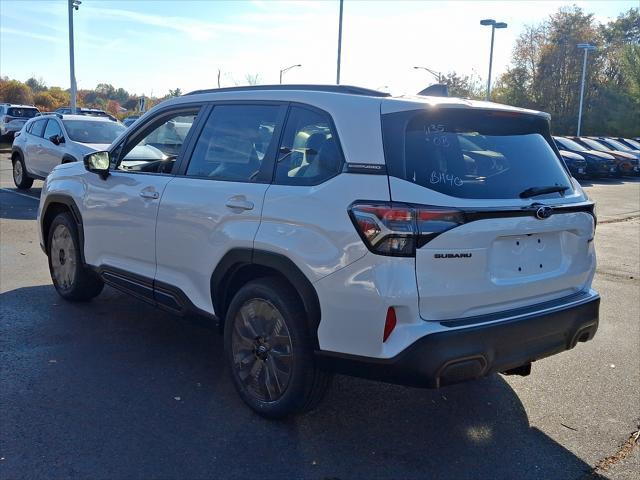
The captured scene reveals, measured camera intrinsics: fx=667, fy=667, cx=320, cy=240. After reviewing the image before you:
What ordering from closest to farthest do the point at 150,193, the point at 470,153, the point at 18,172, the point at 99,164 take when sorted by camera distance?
the point at 470,153, the point at 150,193, the point at 99,164, the point at 18,172

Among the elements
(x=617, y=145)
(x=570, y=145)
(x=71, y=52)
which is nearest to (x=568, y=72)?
(x=617, y=145)

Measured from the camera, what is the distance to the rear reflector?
10.6ft

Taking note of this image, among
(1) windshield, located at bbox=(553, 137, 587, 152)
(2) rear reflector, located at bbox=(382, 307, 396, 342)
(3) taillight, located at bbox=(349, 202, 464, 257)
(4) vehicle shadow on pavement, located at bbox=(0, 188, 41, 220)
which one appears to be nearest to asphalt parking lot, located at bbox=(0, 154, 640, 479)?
(2) rear reflector, located at bbox=(382, 307, 396, 342)

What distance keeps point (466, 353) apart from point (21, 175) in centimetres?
1368

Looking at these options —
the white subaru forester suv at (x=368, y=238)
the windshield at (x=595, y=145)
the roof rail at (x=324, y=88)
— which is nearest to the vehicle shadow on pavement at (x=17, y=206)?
the white subaru forester suv at (x=368, y=238)

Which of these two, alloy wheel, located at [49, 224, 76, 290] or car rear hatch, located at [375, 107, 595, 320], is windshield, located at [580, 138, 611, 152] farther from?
car rear hatch, located at [375, 107, 595, 320]

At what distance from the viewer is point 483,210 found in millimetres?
3338

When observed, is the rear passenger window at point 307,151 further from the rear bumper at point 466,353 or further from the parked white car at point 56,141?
the parked white car at point 56,141

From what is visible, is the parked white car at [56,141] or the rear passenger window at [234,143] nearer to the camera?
the rear passenger window at [234,143]

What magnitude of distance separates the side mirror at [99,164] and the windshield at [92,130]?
816 centimetres

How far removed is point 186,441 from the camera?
3607 mm

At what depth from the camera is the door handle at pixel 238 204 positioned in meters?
3.89

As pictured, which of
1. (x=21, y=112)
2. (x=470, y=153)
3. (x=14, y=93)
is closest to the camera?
(x=470, y=153)

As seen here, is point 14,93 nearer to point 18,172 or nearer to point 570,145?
point 18,172
